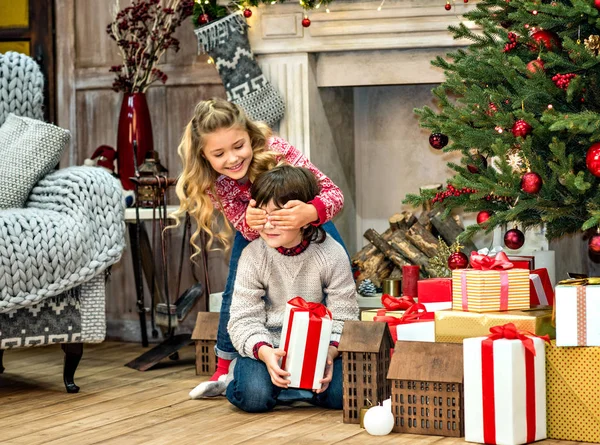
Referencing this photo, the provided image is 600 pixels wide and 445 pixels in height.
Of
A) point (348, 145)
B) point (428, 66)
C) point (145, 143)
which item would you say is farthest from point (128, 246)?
point (428, 66)

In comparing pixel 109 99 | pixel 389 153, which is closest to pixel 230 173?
pixel 389 153

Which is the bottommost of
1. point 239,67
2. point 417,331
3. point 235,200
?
point 417,331

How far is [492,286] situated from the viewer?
2.46 metres

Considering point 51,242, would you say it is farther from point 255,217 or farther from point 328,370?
point 328,370

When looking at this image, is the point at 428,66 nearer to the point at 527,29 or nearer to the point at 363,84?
the point at 363,84

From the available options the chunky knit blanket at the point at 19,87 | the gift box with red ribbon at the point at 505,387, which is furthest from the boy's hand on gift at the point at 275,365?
the chunky knit blanket at the point at 19,87

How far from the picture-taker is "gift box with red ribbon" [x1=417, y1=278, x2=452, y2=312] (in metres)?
2.85

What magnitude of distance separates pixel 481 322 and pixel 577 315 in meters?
0.24

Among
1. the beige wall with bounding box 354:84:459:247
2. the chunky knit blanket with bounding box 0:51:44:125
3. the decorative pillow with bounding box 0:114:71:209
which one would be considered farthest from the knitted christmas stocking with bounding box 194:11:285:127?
the decorative pillow with bounding box 0:114:71:209

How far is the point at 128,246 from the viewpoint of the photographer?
14.2ft

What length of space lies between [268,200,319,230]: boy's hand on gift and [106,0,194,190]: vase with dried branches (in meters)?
1.40

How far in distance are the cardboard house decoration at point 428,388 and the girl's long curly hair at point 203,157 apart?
2.00 feet

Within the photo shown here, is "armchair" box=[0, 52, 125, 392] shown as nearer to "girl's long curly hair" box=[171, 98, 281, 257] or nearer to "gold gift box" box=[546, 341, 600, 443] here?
"girl's long curly hair" box=[171, 98, 281, 257]

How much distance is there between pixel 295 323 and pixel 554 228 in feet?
2.27
